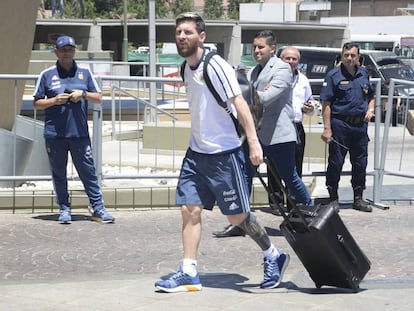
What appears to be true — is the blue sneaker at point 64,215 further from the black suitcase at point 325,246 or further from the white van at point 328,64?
the white van at point 328,64

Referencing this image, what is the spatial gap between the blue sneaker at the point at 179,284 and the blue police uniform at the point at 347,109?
369 cm

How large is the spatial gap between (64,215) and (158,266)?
75.3 inches

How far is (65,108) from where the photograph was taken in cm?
854

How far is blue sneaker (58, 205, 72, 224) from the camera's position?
882cm

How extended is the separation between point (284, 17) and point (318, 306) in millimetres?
73610

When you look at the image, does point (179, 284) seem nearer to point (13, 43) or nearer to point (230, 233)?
point (230, 233)

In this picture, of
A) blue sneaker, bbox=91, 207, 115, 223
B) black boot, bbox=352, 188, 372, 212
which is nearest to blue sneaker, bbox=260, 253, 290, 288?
blue sneaker, bbox=91, 207, 115, 223

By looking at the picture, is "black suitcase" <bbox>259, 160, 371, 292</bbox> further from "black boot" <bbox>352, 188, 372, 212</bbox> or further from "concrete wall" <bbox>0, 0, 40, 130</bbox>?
"concrete wall" <bbox>0, 0, 40, 130</bbox>

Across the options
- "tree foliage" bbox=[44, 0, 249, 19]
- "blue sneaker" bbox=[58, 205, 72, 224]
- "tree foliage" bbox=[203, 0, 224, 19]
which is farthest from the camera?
"tree foliage" bbox=[203, 0, 224, 19]

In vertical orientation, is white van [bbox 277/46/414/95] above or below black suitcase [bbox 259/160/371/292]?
below

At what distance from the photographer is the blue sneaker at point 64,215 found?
8820 millimetres

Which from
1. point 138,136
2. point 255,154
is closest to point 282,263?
point 255,154

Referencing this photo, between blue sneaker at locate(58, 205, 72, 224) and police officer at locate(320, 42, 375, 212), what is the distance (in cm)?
273

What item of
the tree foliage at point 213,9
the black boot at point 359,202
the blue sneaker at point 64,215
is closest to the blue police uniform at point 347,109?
the black boot at point 359,202
